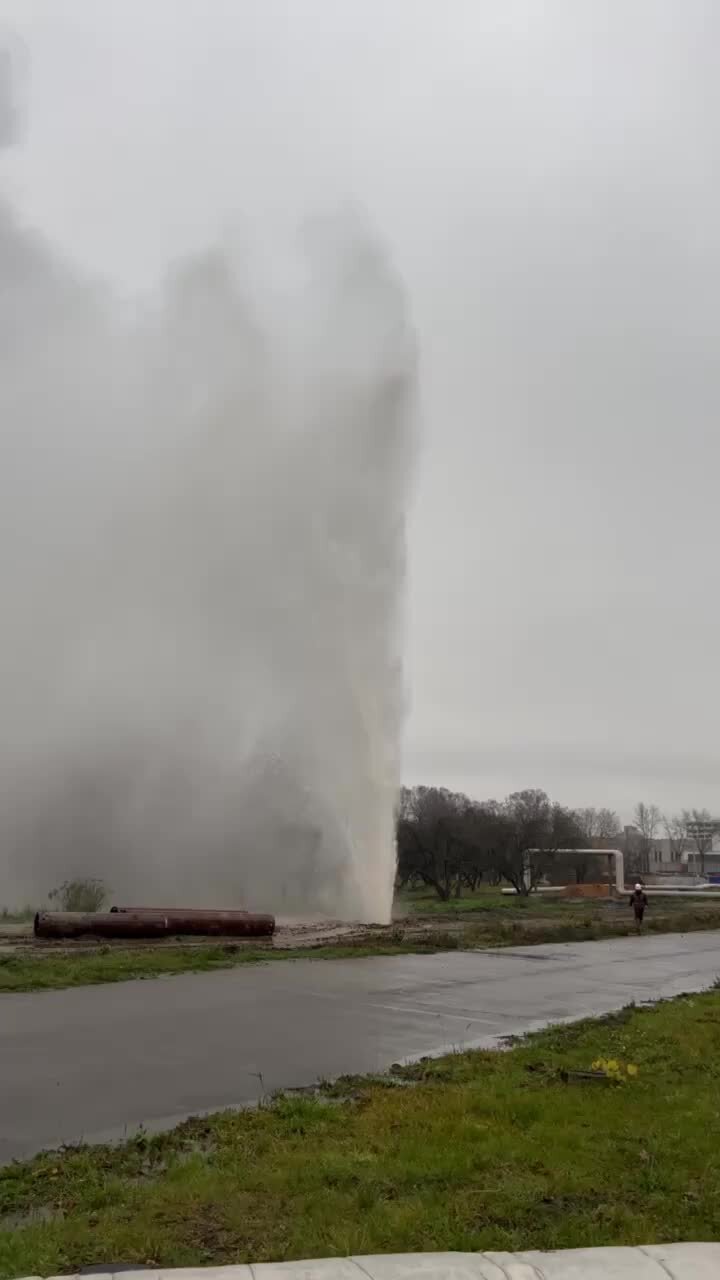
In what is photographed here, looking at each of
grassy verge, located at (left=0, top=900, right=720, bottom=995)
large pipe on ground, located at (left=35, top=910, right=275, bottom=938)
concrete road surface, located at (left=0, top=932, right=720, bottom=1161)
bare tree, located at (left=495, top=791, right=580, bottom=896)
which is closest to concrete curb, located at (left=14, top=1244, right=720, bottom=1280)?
concrete road surface, located at (left=0, top=932, right=720, bottom=1161)

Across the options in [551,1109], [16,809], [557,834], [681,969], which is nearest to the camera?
[551,1109]

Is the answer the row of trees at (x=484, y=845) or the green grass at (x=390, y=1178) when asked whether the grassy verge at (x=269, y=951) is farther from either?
the row of trees at (x=484, y=845)

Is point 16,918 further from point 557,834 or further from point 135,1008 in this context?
point 557,834

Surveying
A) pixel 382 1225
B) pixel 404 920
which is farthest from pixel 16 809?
pixel 382 1225

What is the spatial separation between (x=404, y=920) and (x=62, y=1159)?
26248 mm

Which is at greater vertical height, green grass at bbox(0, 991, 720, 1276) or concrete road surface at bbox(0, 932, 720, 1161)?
green grass at bbox(0, 991, 720, 1276)

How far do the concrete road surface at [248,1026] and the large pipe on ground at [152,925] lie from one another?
5537 mm

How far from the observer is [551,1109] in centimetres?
827

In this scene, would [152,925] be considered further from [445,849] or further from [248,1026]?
[445,849]

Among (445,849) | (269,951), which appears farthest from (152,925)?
(445,849)

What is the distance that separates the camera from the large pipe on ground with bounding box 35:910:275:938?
2316cm

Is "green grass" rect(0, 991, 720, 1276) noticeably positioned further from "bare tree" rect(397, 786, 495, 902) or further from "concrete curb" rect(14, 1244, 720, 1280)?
"bare tree" rect(397, 786, 495, 902)

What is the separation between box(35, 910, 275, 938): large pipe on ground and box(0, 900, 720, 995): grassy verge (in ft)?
4.43

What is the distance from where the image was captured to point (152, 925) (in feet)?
78.2
